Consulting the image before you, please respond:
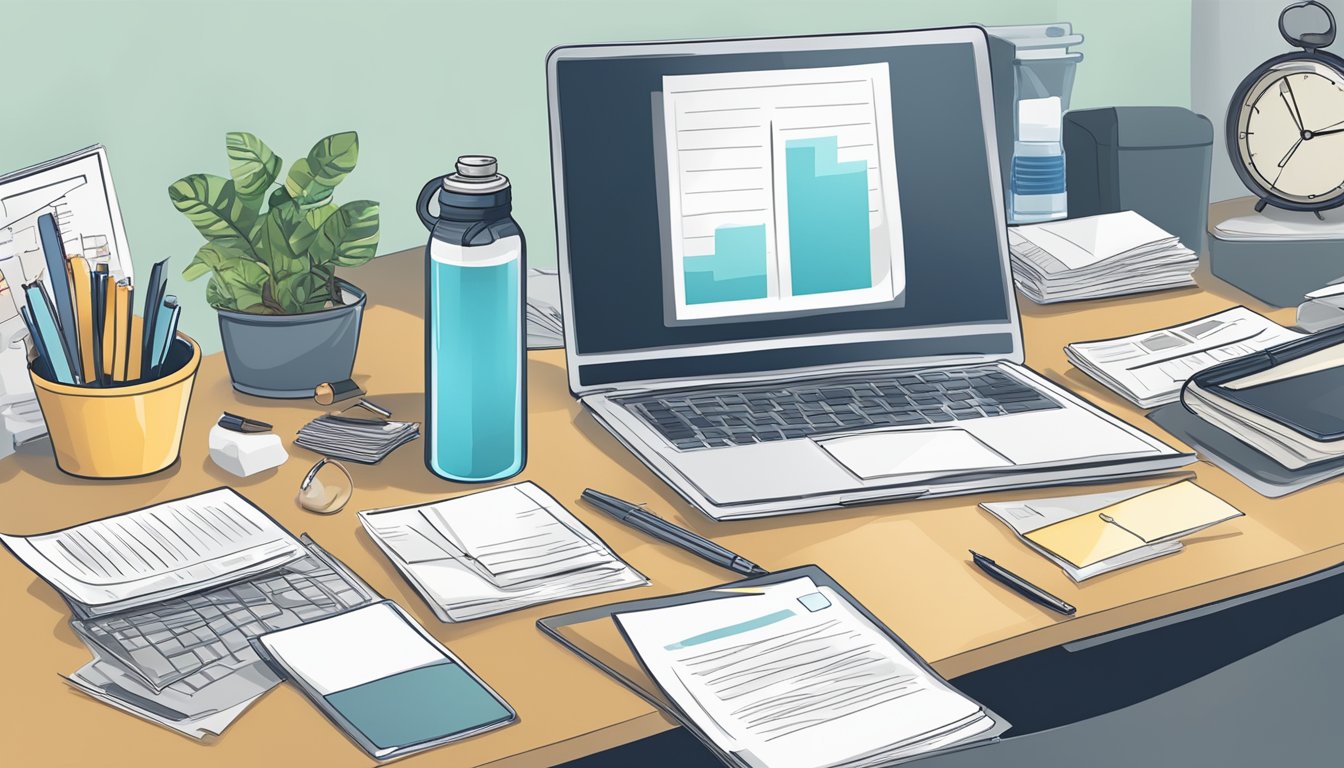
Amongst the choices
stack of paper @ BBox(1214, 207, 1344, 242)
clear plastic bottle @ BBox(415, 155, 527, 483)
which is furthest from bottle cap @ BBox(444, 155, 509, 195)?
stack of paper @ BBox(1214, 207, 1344, 242)

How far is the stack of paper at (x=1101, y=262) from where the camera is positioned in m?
1.51

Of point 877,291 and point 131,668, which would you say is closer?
point 131,668

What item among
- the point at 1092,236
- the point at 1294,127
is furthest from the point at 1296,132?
the point at 1092,236

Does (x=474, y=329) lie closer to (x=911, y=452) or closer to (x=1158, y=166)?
(x=911, y=452)

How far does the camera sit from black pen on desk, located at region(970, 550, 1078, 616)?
0.92 metres

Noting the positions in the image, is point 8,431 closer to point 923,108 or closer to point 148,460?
point 148,460

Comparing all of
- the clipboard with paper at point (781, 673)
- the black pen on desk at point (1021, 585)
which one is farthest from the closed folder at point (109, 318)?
the black pen on desk at point (1021, 585)

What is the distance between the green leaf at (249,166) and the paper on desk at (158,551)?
1.05 ft

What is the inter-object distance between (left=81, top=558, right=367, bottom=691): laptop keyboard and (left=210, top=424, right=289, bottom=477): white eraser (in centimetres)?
18

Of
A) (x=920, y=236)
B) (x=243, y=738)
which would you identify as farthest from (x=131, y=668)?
(x=920, y=236)

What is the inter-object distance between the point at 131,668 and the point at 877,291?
2.42ft

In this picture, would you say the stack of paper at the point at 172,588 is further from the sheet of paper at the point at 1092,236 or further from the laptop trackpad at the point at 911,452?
the sheet of paper at the point at 1092,236

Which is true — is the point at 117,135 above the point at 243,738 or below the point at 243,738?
above

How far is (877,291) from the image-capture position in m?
1.29
